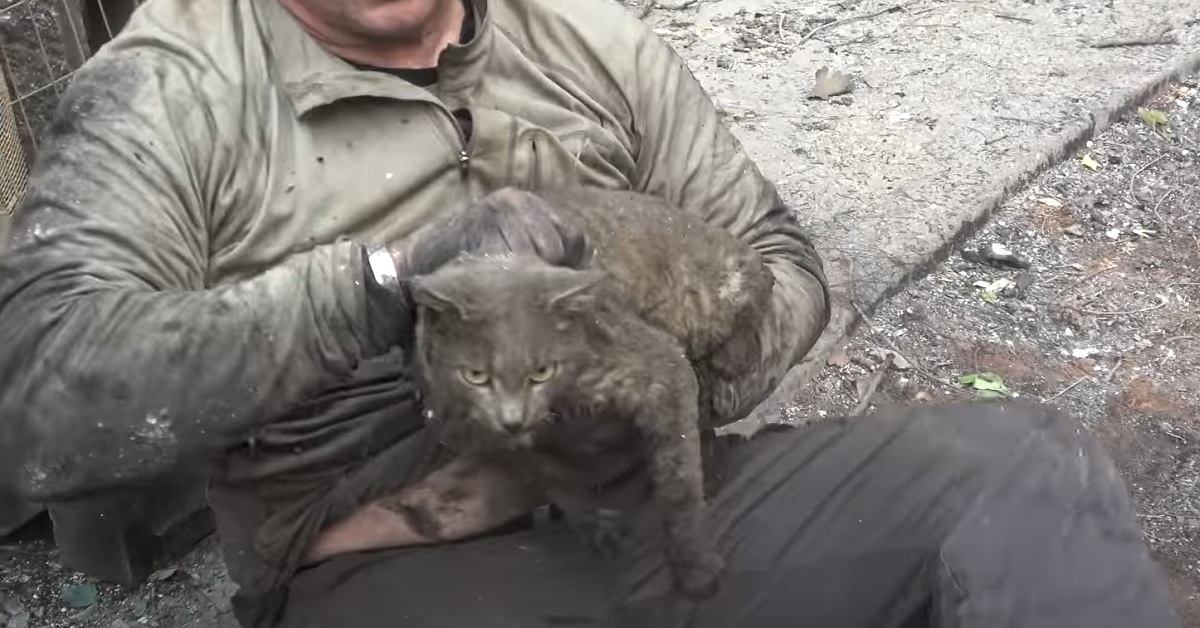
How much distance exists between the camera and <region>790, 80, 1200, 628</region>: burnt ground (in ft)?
12.5

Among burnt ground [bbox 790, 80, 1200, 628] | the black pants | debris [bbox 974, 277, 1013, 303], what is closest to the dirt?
the black pants

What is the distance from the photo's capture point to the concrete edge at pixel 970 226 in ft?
13.3

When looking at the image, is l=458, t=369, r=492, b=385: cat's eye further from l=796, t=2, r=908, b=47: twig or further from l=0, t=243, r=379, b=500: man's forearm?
l=796, t=2, r=908, b=47: twig

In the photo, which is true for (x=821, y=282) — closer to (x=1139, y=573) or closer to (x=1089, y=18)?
(x=1139, y=573)

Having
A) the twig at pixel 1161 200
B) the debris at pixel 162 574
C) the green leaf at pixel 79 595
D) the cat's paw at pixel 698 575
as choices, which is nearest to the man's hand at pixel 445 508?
the cat's paw at pixel 698 575

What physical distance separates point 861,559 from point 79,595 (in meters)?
2.22

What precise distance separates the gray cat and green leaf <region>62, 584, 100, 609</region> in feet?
5.31

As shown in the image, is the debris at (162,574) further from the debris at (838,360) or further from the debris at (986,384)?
the debris at (986,384)

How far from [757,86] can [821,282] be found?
278cm

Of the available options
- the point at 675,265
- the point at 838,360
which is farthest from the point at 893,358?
the point at 675,265

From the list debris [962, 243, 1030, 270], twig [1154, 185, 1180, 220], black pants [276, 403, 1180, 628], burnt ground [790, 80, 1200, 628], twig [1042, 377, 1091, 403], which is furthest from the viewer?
twig [1154, 185, 1180, 220]

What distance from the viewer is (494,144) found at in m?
2.61

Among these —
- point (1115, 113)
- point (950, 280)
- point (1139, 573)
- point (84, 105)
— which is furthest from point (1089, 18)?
point (84, 105)

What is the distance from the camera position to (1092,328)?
14.2ft
